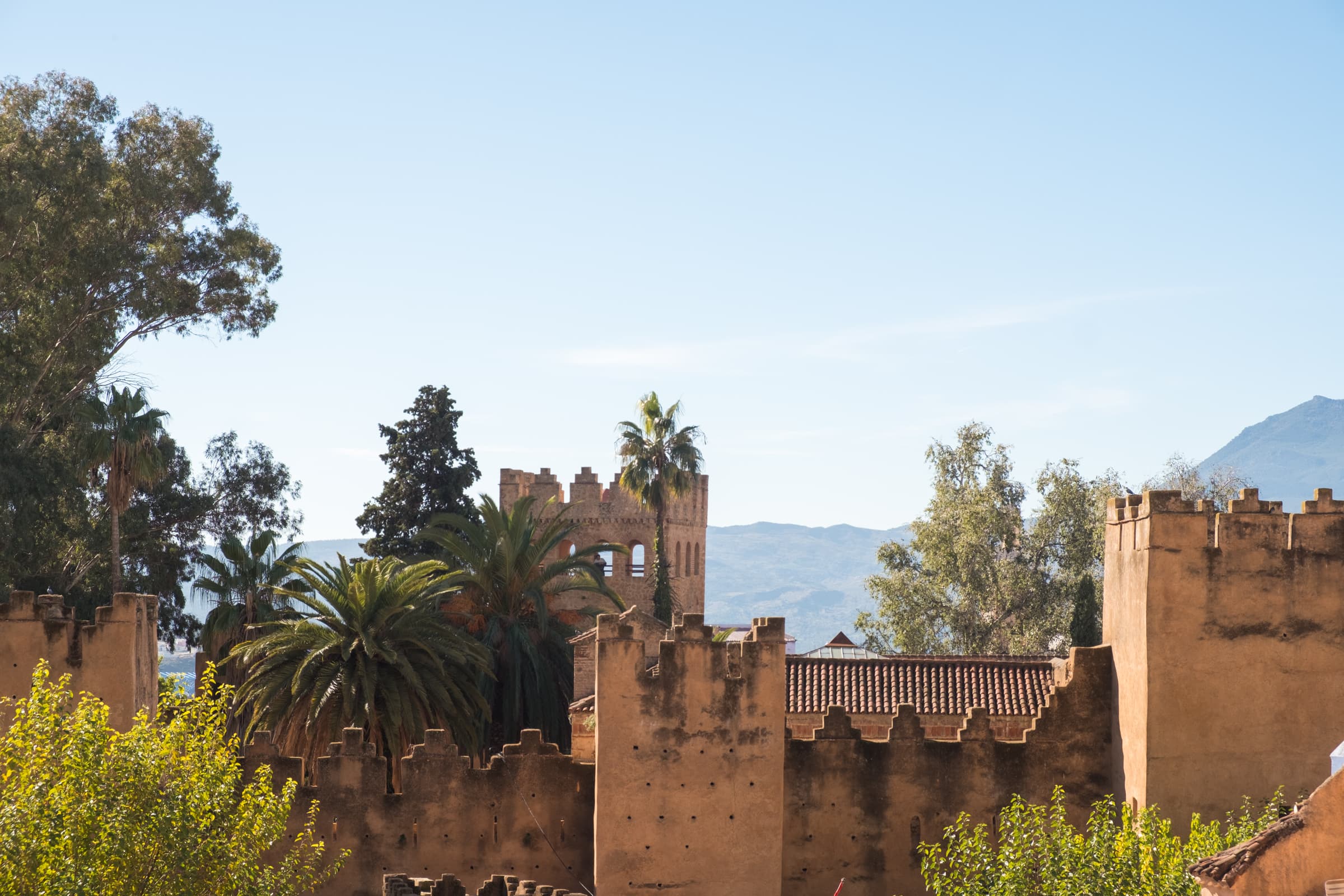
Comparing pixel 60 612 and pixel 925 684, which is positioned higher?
pixel 60 612

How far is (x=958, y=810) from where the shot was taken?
2458 centimetres

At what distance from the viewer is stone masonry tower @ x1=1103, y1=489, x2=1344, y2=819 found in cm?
2262

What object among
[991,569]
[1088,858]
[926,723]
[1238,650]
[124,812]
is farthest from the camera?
[991,569]

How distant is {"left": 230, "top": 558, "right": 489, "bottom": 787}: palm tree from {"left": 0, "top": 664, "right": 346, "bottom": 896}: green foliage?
10506mm

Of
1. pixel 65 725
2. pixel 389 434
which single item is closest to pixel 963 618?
pixel 389 434

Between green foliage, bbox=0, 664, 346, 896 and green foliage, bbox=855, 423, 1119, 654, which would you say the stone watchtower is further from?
green foliage, bbox=0, 664, 346, 896

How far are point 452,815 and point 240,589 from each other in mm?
24483

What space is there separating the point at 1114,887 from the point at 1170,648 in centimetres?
595

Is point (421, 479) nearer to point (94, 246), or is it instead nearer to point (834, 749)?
point (94, 246)

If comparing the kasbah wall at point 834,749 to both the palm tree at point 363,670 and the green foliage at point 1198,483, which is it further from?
the green foliage at point 1198,483

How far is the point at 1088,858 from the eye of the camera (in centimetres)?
1789

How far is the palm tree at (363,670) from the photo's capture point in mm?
30703

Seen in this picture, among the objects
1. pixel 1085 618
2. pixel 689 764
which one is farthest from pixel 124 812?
pixel 1085 618

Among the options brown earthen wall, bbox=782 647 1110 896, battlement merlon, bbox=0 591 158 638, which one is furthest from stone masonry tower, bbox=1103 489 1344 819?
battlement merlon, bbox=0 591 158 638
